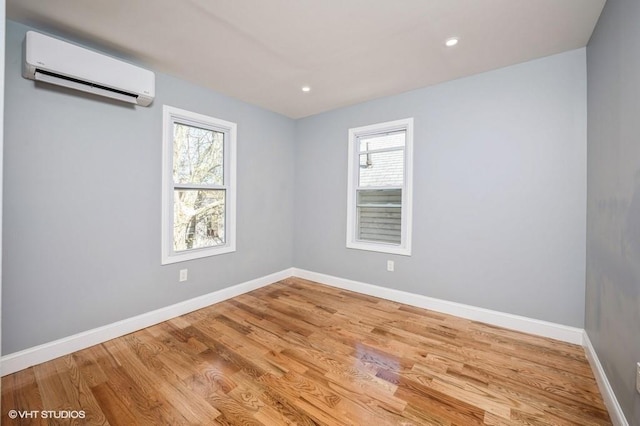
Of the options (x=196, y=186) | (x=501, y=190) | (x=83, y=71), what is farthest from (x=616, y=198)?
(x=83, y=71)

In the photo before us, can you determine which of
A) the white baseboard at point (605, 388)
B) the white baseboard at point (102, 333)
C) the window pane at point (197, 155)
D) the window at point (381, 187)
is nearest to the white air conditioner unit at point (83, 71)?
the window pane at point (197, 155)

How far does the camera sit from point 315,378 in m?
1.88

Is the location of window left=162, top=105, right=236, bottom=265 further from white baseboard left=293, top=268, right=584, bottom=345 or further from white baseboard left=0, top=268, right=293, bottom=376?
white baseboard left=293, top=268, right=584, bottom=345

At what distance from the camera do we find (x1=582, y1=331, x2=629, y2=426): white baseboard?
1.44 m

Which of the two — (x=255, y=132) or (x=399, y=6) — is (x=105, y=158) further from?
(x=399, y=6)

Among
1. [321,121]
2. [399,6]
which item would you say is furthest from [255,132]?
[399,6]

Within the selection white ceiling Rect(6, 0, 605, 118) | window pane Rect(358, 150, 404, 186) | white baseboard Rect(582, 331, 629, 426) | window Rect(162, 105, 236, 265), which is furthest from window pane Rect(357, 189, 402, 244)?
white baseboard Rect(582, 331, 629, 426)

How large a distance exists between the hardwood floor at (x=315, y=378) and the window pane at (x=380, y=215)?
114cm

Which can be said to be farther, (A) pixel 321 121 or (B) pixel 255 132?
(A) pixel 321 121

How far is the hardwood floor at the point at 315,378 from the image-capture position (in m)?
1.58

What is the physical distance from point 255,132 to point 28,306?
9.11 feet

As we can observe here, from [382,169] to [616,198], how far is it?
7.23 ft

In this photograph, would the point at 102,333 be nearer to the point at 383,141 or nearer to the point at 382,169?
the point at 382,169

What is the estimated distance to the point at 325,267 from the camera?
396cm
